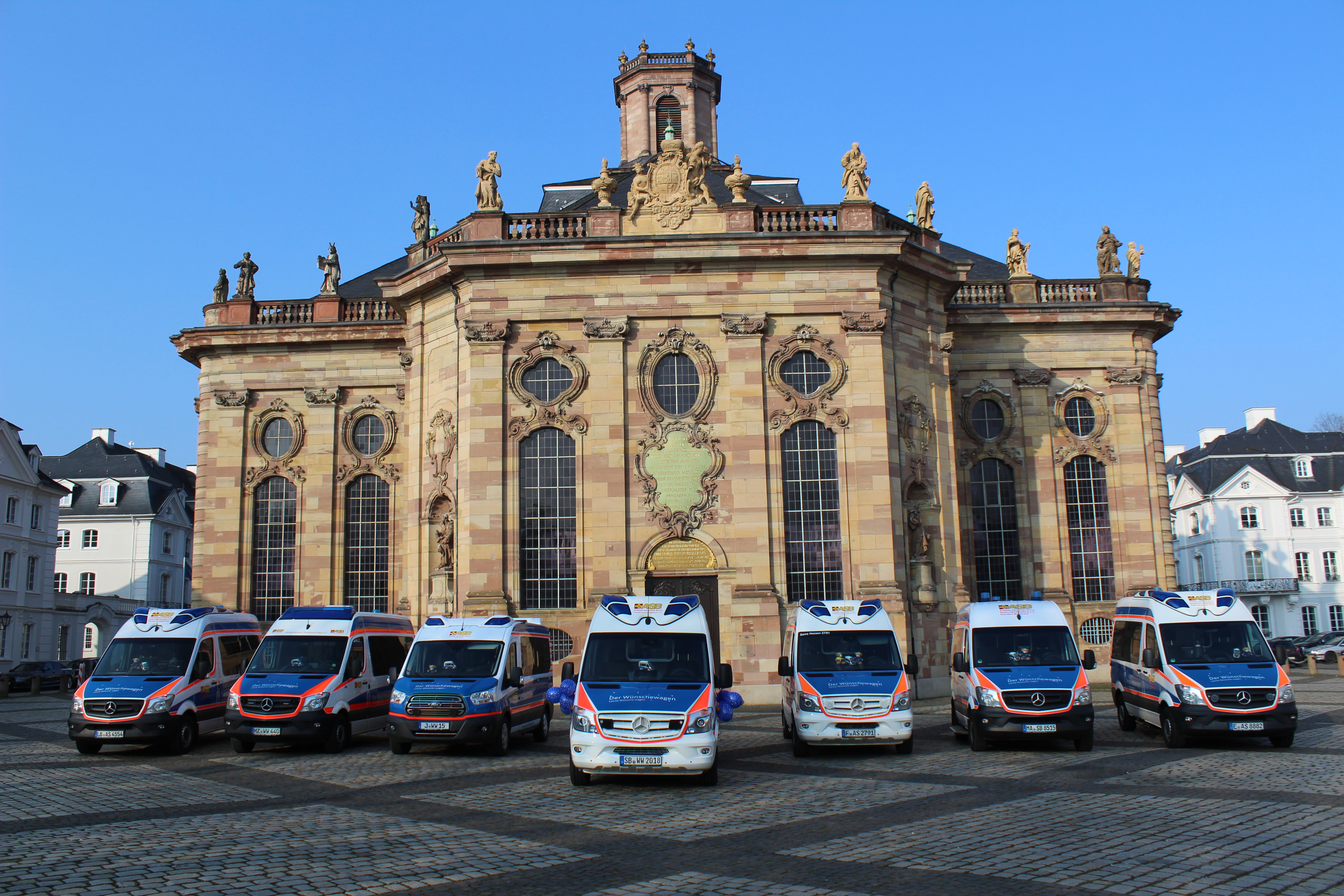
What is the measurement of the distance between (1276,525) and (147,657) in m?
65.0

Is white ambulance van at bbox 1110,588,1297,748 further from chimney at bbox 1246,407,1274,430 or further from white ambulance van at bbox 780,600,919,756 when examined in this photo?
chimney at bbox 1246,407,1274,430

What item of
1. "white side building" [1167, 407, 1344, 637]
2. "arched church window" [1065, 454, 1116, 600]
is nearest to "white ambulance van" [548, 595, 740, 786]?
"arched church window" [1065, 454, 1116, 600]

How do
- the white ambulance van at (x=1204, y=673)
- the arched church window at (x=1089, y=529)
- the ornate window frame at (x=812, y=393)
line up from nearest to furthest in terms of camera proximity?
the white ambulance van at (x=1204, y=673) < the ornate window frame at (x=812, y=393) < the arched church window at (x=1089, y=529)

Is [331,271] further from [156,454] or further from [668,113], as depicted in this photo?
[156,454]

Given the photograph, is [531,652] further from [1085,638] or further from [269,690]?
[1085,638]

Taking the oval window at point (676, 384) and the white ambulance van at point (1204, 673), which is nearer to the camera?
the white ambulance van at point (1204, 673)

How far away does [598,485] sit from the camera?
27547 millimetres

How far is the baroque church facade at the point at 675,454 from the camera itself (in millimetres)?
27359

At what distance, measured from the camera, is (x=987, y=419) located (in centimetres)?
3459

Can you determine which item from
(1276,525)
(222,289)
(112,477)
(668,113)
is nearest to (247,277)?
(222,289)

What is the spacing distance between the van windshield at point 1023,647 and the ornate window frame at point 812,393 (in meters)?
10.6

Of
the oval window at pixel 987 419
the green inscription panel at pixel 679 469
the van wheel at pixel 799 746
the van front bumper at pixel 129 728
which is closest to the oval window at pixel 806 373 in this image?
the green inscription panel at pixel 679 469

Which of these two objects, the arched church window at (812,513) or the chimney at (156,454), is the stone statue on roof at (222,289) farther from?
the chimney at (156,454)

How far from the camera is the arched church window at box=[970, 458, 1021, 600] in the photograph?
33.7 m
